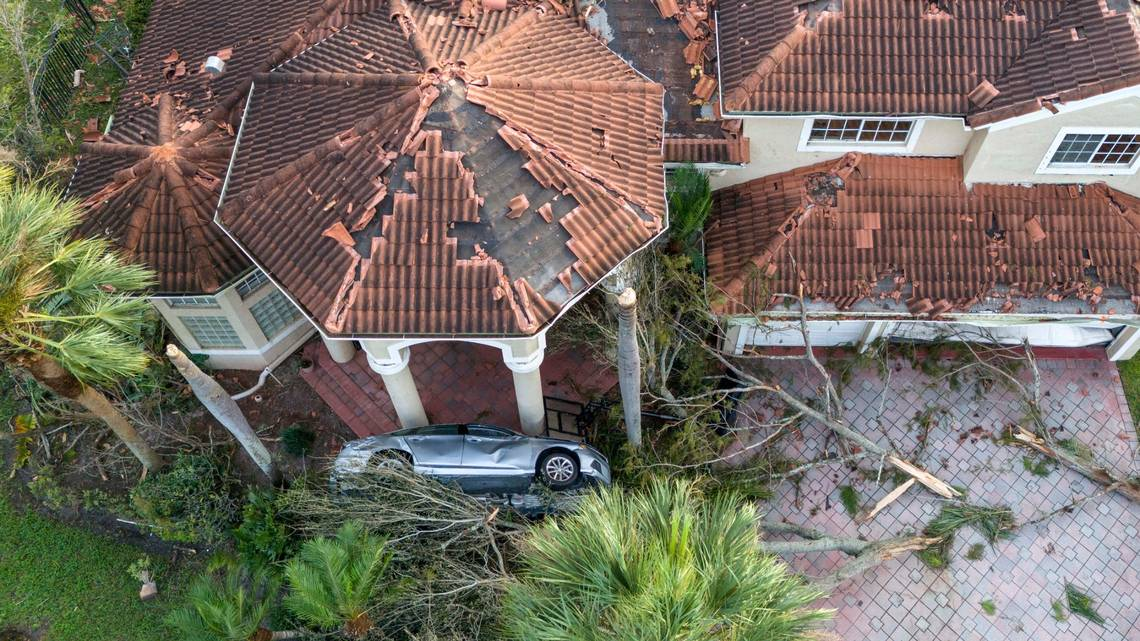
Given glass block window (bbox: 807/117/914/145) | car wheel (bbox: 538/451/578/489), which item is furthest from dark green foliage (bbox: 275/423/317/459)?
glass block window (bbox: 807/117/914/145)

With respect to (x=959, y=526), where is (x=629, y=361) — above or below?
above

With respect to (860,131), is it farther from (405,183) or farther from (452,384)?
(452,384)

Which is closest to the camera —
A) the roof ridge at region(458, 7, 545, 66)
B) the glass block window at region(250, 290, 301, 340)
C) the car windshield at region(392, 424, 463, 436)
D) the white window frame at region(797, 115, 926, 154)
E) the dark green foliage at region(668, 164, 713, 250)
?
the roof ridge at region(458, 7, 545, 66)

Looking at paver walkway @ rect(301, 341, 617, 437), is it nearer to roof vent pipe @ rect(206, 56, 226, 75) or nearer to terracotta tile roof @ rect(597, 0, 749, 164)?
terracotta tile roof @ rect(597, 0, 749, 164)

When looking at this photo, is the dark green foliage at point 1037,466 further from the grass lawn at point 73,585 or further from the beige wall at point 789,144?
the grass lawn at point 73,585

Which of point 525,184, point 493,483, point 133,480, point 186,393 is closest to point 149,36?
point 186,393

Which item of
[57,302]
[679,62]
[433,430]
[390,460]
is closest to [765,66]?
[679,62]
